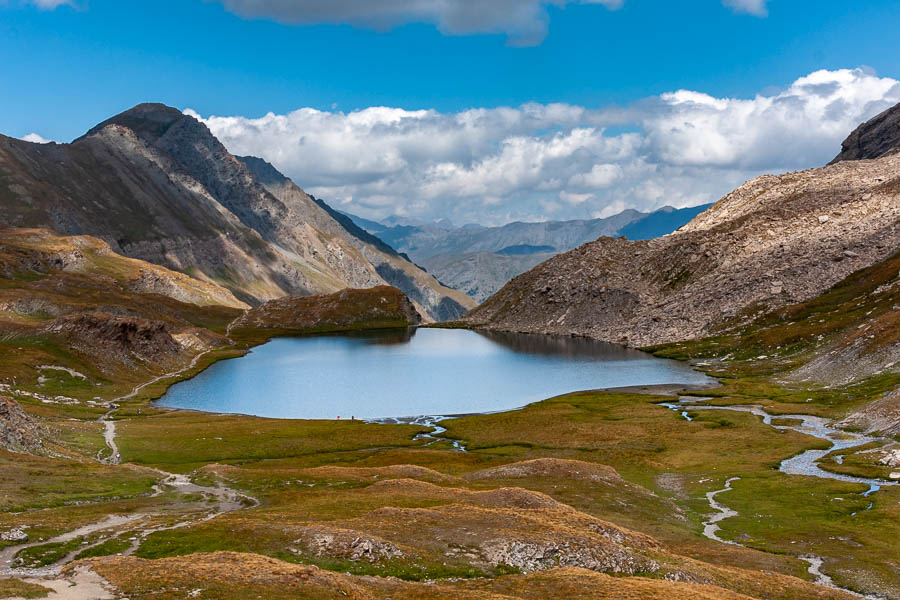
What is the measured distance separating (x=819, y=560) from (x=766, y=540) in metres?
6.25

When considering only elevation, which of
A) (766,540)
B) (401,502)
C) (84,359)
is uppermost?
(84,359)

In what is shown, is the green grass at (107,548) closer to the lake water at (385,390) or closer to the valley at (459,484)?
the valley at (459,484)

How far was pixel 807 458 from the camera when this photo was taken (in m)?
96.8

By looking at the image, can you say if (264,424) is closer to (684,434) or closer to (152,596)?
(684,434)

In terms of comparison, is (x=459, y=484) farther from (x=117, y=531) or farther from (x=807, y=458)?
(x=807, y=458)

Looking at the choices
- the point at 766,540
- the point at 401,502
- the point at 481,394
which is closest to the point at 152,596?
the point at 401,502

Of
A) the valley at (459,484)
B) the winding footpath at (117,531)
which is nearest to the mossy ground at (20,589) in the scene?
the valley at (459,484)

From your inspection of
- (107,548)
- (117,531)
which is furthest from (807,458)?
(107,548)

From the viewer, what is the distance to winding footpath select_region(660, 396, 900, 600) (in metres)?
57.3

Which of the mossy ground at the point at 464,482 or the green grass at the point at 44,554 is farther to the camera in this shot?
the mossy ground at the point at 464,482

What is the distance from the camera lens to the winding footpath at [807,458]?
57272mm

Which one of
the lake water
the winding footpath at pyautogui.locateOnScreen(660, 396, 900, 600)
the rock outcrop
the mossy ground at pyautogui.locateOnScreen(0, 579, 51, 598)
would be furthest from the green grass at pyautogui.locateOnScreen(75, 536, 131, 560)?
the lake water

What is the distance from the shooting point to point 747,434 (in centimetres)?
11394

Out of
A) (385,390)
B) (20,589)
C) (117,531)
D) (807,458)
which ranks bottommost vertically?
(807,458)
